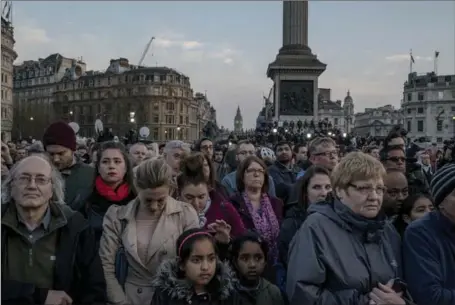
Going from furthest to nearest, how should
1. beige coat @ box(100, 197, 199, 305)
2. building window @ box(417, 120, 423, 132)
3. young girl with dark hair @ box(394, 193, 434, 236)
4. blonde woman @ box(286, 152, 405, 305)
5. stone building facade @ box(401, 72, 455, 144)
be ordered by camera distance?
building window @ box(417, 120, 423, 132)
stone building facade @ box(401, 72, 455, 144)
young girl with dark hair @ box(394, 193, 434, 236)
beige coat @ box(100, 197, 199, 305)
blonde woman @ box(286, 152, 405, 305)

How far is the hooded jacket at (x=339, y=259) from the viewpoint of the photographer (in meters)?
3.71

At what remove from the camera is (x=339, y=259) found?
3.76 m

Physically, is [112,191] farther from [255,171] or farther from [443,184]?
[443,184]

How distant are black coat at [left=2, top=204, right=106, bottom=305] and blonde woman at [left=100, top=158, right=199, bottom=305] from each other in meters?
0.20

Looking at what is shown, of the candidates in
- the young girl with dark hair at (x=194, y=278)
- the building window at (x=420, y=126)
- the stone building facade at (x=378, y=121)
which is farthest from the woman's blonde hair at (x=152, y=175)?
the stone building facade at (x=378, y=121)

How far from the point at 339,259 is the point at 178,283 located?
1.24m

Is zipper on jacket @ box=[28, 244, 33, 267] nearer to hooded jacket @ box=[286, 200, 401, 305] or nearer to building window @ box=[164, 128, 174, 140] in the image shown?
hooded jacket @ box=[286, 200, 401, 305]

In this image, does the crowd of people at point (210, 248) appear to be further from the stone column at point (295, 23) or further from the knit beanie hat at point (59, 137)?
the stone column at point (295, 23)

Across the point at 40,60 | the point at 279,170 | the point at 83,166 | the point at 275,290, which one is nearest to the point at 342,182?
the point at 275,290

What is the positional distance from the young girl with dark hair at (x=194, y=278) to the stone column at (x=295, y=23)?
34851 millimetres

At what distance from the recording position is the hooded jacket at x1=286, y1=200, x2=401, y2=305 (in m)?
3.71

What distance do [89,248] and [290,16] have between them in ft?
118

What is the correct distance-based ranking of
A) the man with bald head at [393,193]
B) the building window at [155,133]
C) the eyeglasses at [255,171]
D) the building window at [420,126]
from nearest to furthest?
1. the man with bald head at [393,193]
2. the eyeglasses at [255,171]
3. the building window at [420,126]
4. the building window at [155,133]

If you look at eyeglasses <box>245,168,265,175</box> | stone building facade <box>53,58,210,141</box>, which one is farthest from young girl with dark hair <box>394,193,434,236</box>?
stone building facade <box>53,58,210,141</box>
